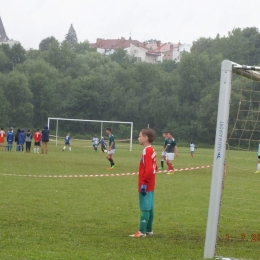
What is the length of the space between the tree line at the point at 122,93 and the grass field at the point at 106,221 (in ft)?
193

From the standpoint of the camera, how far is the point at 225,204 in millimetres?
14617

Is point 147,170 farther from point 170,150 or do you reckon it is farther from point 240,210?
point 170,150

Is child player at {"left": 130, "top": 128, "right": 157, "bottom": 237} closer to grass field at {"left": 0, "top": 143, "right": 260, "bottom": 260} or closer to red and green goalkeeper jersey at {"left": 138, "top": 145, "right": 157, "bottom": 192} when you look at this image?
red and green goalkeeper jersey at {"left": 138, "top": 145, "right": 157, "bottom": 192}

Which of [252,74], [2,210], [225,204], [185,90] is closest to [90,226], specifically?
[2,210]

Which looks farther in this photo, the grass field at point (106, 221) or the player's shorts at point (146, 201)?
the player's shorts at point (146, 201)

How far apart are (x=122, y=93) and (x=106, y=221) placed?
76.5 meters

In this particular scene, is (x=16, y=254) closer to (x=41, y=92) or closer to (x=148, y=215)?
(x=148, y=215)

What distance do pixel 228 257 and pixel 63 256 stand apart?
218 centimetres

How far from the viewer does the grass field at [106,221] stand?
8.34 metres

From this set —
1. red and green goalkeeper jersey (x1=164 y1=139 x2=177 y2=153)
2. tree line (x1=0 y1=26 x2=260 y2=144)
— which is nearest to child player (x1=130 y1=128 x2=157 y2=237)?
red and green goalkeeper jersey (x1=164 y1=139 x2=177 y2=153)

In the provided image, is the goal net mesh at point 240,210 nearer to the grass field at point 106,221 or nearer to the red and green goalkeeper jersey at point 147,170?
the grass field at point 106,221

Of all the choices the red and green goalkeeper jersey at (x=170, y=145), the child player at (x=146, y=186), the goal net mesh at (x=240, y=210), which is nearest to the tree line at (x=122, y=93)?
the red and green goalkeeper jersey at (x=170, y=145)

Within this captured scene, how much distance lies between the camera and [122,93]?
286 feet

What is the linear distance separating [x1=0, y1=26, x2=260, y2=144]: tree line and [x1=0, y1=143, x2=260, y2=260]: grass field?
5882 cm
